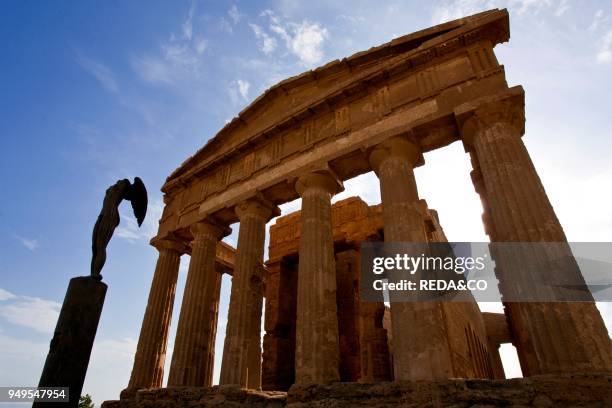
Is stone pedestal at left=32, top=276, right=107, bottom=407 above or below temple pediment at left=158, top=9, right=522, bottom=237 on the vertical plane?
below

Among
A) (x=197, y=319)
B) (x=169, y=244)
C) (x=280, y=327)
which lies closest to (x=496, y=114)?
(x=197, y=319)

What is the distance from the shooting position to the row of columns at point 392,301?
195 inches

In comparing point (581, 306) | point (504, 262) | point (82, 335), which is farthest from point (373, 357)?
point (82, 335)

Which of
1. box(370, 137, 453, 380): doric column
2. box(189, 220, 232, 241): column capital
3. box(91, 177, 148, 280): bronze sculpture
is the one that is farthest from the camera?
box(189, 220, 232, 241): column capital

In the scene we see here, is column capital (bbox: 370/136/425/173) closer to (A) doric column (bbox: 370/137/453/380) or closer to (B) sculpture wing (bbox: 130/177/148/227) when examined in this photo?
(A) doric column (bbox: 370/137/453/380)

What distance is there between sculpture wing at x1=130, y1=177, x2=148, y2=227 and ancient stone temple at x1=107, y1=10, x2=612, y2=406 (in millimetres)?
3172

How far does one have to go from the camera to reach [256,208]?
1030 centimetres

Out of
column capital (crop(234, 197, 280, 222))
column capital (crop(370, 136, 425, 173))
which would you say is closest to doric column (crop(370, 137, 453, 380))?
column capital (crop(370, 136, 425, 173))

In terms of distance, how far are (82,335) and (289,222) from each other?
10.8 metres

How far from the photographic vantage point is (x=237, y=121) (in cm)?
1236

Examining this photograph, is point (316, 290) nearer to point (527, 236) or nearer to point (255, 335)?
point (255, 335)

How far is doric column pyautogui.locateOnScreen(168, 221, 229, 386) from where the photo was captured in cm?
909

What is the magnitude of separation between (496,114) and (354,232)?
702cm

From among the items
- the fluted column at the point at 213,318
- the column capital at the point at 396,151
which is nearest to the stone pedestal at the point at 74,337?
the column capital at the point at 396,151
